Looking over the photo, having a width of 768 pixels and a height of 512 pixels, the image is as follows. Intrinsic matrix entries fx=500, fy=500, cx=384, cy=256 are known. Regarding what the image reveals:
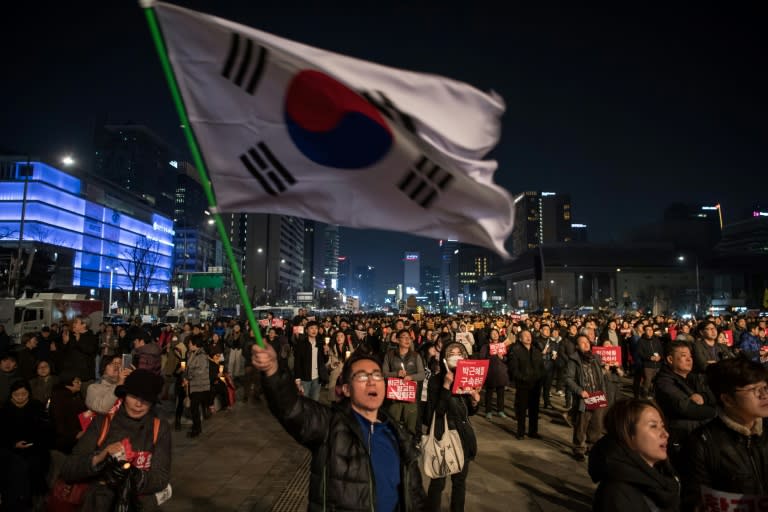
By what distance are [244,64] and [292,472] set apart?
618 cm

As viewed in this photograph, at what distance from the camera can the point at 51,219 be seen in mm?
73125

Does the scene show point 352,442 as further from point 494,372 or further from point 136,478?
point 494,372

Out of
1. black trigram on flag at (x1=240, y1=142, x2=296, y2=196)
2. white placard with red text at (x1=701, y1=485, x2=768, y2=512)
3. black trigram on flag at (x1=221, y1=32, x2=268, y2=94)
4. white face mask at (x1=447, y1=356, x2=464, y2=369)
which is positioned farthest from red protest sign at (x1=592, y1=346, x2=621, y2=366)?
black trigram on flag at (x1=221, y1=32, x2=268, y2=94)

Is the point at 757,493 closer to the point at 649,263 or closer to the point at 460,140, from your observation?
the point at 460,140

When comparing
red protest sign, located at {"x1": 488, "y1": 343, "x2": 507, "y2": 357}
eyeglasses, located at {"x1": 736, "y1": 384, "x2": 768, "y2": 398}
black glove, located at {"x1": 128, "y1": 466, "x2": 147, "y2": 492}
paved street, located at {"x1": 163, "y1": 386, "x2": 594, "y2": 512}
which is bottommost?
paved street, located at {"x1": 163, "y1": 386, "x2": 594, "y2": 512}

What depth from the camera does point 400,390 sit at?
7996 mm

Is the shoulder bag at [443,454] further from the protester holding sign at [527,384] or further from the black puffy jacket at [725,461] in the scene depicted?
the protester holding sign at [527,384]

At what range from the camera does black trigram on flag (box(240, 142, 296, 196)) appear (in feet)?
12.2

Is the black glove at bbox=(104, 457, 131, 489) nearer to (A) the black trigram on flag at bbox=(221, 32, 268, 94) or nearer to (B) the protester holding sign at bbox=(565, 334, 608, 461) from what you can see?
(A) the black trigram on flag at bbox=(221, 32, 268, 94)

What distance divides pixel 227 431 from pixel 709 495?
900 cm

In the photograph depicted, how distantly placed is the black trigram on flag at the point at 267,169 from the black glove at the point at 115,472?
2.14 metres

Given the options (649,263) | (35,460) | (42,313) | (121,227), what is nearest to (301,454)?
(35,460)

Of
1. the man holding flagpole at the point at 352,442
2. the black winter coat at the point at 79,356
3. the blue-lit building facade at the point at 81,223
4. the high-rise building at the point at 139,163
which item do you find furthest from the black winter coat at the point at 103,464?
the high-rise building at the point at 139,163

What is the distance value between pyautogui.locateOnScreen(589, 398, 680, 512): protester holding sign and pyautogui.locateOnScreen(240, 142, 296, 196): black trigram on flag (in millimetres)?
2769
